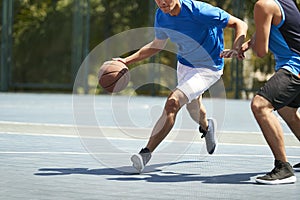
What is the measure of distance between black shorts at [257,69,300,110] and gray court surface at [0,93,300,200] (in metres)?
0.69

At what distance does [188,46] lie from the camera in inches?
278

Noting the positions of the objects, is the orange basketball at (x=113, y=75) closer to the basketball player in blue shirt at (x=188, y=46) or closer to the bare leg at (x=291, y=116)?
the basketball player in blue shirt at (x=188, y=46)

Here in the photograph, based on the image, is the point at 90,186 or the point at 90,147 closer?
the point at 90,186

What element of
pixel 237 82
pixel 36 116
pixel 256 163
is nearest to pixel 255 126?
pixel 36 116

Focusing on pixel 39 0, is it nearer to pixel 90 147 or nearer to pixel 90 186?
pixel 90 147

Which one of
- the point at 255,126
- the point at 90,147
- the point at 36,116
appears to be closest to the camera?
the point at 90,147

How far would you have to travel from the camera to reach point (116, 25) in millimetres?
23734

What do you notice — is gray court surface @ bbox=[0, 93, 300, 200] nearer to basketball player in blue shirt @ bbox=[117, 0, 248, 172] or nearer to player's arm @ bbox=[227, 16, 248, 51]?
basketball player in blue shirt @ bbox=[117, 0, 248, 172]

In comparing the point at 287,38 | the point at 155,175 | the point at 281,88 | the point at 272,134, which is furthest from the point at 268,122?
the point at 155,175

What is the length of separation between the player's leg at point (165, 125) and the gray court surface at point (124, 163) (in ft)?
0.42

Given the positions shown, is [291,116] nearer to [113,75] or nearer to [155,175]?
[155,175]

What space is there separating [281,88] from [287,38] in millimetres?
415

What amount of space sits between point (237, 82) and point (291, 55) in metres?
16.7

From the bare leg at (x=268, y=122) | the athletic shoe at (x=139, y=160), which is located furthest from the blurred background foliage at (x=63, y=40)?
the bare leg at (x=268, y=122)
